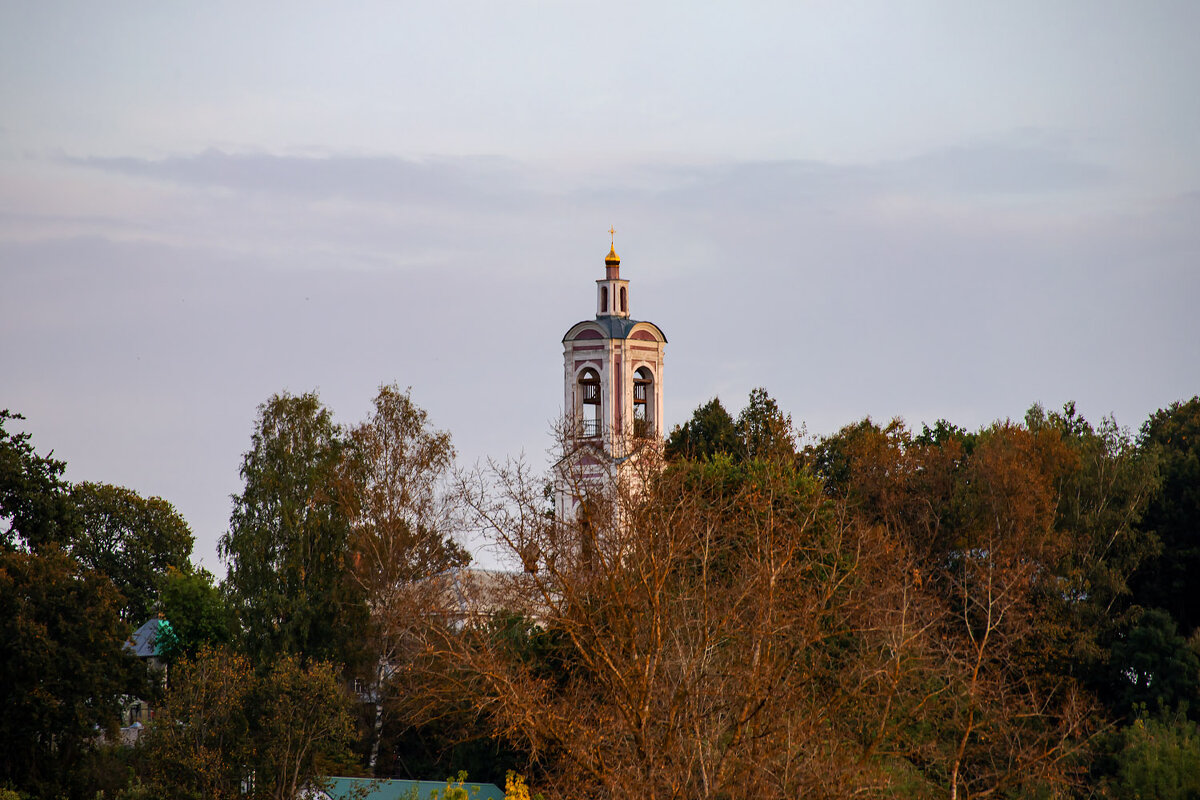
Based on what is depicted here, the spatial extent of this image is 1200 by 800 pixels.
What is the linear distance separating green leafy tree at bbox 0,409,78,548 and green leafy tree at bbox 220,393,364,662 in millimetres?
4478

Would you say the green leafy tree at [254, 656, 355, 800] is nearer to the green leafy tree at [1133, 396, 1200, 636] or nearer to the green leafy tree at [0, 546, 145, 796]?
the green leafy tree at [0, 546, 145, 796]

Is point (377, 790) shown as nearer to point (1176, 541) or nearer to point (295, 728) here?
point (295, 728)

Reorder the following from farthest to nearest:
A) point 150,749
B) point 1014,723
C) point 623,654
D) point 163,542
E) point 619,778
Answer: point 163,542 → point 1014,723 → point 150,749 → point 623,654 → point 619,778

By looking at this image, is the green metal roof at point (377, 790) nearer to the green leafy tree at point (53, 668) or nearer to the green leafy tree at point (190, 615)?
the green leafy tree at point (53, 668)

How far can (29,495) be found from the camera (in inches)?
1419

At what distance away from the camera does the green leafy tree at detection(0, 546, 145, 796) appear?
110 feet

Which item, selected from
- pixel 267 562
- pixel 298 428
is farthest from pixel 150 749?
pixel 298 428

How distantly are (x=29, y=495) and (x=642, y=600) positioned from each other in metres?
22.5

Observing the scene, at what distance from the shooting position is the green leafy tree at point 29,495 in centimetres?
3578

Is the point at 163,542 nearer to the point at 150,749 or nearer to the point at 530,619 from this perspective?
the point at 150,749

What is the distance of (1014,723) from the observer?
1243 inches

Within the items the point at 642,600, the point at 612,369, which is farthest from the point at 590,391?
the point at 642,600

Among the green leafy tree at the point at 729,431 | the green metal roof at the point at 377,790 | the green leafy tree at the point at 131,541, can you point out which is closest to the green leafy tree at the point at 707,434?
the green leafy tree at the point at 729,431

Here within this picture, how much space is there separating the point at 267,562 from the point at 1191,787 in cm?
2314
